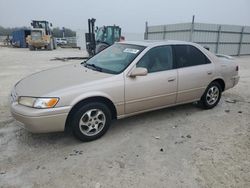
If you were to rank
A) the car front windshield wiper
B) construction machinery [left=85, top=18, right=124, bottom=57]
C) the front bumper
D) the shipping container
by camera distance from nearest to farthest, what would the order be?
the front bumper
the car front windshield wiper
construction machinery [left=85, top=18, right=124, bottom=57]
the shipping container

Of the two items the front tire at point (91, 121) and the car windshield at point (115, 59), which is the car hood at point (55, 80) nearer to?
the car windshield at point (115, 59)

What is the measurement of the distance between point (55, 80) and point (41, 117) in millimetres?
745

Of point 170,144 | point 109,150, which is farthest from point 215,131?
point 109,150

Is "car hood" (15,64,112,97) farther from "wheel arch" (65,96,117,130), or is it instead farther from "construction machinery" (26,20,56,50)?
"construction machinery" (26,20,56,50)

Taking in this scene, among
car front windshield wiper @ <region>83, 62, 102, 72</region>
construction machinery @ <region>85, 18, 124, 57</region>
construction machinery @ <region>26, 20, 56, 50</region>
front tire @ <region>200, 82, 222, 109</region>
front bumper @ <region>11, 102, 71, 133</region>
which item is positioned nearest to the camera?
front bumper @ <region>11, 102, 71, 133</region>

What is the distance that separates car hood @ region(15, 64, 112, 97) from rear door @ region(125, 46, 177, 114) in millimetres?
515

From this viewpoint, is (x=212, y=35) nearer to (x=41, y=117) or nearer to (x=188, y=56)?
(x=188, y=56)

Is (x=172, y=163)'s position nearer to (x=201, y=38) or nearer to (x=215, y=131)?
(x=215, y=131)

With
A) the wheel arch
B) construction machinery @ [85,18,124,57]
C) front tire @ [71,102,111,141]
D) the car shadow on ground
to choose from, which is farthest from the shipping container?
front tire @ [71,102,111,141]

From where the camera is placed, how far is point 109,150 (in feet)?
10.5

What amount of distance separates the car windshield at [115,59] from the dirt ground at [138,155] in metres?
1.07

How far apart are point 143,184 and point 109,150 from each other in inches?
33.4

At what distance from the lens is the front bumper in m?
2.93

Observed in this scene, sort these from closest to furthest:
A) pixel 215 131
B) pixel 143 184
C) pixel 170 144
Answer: pixel 143 184, pixel 170 144, pixel 215 131
